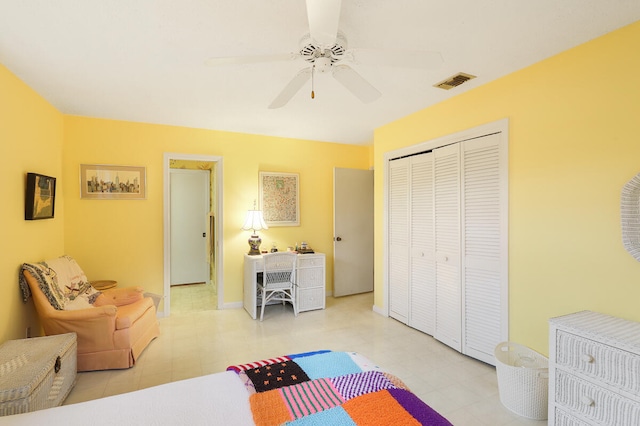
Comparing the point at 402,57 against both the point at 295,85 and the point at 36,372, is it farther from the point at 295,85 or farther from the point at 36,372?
the point at 36,372

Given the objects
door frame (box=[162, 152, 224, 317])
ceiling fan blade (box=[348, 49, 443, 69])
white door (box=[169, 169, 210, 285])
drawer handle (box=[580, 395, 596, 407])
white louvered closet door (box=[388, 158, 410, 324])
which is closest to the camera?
ceiling fan blade (box=[348, 49, 443, 69])

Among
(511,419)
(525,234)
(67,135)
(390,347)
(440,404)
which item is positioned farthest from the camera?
(67,135)

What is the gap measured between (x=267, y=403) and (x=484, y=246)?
2.24m

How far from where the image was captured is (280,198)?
15.1 feet

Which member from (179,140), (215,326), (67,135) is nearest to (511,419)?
(215,326)

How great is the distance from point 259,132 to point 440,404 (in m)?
3.74

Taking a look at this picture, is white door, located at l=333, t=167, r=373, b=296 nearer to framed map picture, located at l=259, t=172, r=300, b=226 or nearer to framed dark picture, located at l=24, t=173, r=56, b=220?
→ framed map picture, located at l=259, t=172, r=300, b=226

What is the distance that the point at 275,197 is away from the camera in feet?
15.0

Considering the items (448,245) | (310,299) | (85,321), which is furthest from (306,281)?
(85,321)

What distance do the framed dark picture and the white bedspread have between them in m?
2.12

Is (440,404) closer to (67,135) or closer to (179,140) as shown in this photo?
(179,140)

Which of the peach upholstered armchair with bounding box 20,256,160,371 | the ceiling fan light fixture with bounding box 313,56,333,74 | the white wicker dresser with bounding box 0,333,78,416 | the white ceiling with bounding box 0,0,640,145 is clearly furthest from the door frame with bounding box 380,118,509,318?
the white wicker dresser with bounding box 0,333,78,416

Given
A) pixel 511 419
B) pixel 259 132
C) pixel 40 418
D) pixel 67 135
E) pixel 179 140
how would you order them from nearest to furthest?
pixel 40 418
pixel 511 419
pixel 67 135
pixel 179 140
pixel 259 132

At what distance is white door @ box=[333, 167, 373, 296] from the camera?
472cm
